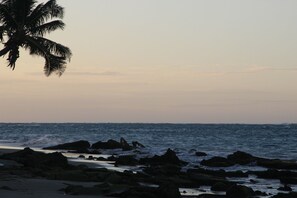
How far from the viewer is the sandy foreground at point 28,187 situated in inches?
619

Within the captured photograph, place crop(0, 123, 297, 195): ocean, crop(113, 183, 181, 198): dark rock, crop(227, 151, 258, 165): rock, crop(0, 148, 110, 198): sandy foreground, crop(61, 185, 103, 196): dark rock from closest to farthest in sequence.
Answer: crop(0, 148, 110, 198): sandy foreground → crop(113, 183, 181, 198): dark rock → crop(61, 185, 103, 196): dark rock → crop(227, 151, 258, 165): rock → crop(0, 123, 297, 195): ocean

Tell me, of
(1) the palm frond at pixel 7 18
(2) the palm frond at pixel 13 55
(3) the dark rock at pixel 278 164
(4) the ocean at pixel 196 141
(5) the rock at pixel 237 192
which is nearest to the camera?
(5) the rock at pixel 237 192

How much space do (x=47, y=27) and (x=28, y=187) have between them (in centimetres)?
1270

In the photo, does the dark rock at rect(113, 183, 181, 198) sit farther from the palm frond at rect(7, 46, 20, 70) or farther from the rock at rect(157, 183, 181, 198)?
the palm frond at rect(7, 46, 20, 70)

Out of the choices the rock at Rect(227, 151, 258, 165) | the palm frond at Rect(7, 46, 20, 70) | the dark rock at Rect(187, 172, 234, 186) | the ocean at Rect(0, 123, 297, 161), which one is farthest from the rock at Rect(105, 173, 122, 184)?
the ocean at Rect(0, 123, 297, 161)

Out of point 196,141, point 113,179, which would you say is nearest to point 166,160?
point 113,179

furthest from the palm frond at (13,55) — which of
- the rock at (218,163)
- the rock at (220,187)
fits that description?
the rock at (218,163)

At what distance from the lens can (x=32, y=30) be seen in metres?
27.3

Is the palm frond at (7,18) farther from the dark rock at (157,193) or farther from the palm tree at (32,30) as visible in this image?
the dark rock at (157,193)

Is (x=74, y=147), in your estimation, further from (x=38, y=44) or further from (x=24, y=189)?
(x=24, y=189)

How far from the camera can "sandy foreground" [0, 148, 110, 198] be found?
1572cm

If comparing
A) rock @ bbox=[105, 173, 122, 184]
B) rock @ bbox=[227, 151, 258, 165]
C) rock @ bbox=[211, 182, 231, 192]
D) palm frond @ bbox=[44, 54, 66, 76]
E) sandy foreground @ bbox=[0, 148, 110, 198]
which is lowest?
rock @ bbox=[211, 182, 231, 192]

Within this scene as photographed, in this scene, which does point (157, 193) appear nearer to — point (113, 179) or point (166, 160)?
point (113, 179)

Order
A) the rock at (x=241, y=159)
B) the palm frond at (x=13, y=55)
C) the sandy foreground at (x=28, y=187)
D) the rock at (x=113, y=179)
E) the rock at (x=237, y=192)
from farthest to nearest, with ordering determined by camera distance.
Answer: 1. the rock at (x=241, y=159)
2. the palm frond at (x=13, y=55)
3. the rock at (x=113, y=179)
4. the rock at (x=237, y=192)
5. the sandy foreground at (x=28, y=187)
